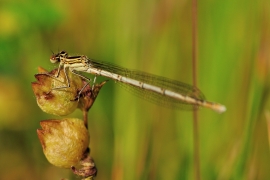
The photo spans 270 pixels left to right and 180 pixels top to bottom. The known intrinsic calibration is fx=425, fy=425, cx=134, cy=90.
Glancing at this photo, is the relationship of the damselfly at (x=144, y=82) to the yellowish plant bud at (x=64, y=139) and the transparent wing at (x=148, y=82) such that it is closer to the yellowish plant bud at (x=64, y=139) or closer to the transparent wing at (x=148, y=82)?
the transparent wing at (x=148, y=82)

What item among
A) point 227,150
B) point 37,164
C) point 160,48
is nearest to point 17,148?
point 37,164

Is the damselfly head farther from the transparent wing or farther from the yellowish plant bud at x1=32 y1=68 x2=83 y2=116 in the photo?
the yellowish plant bud at x1=32 y1=68 x2=83 y2=116

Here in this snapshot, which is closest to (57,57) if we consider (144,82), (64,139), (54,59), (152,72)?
(54,59)

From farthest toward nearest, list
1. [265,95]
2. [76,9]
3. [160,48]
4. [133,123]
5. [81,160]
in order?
[76,9]
[160,48]
[133,123]
[265,95]
[81,160]

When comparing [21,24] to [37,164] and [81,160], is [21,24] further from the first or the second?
[81,160]

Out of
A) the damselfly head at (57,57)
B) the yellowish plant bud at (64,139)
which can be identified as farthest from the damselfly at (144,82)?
the yellowish plant bud at (64,139)
